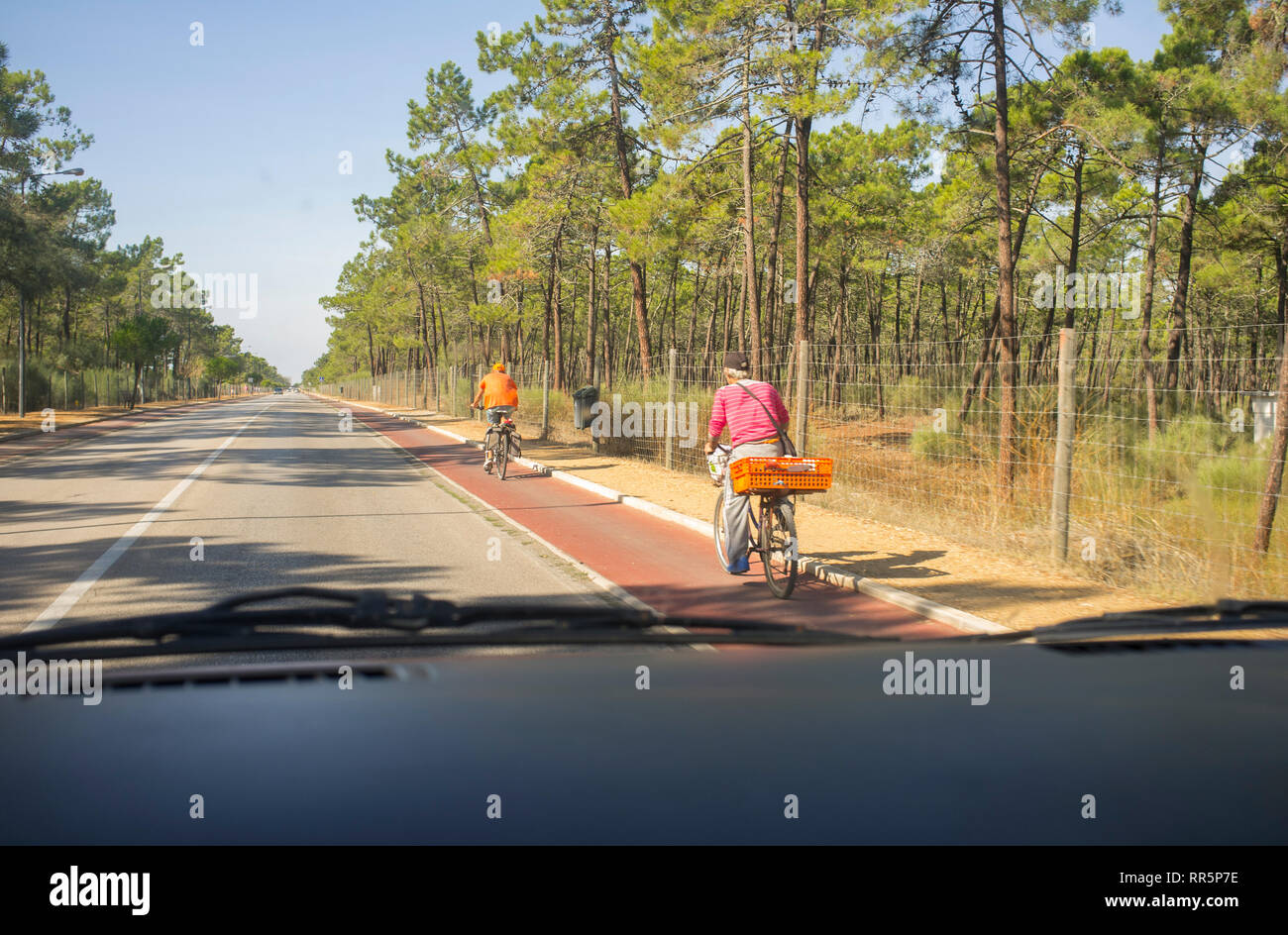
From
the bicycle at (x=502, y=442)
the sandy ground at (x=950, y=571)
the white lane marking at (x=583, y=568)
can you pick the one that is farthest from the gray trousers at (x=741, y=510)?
the bicycle at (x=502, y=442)

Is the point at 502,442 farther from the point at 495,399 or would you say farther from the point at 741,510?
the point at 741,510

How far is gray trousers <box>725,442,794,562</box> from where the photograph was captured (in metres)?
8.41

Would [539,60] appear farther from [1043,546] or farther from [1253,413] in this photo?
[1043,546]

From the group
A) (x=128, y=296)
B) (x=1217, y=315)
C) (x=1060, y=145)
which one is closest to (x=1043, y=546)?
(x=1060, y=145)

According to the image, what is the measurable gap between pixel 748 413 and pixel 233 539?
232 inches

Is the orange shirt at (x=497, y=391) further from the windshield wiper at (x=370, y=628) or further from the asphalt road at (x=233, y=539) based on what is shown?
the windshield wiper at (x=370, y=628)

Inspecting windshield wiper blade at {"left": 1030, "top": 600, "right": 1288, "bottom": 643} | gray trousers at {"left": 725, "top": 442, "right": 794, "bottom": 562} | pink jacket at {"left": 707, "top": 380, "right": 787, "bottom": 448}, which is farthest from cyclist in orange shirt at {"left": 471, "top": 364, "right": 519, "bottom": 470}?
windshield wiper blade at {"left": 1030, "top": 600, "right": 1288, "bottom": 643}

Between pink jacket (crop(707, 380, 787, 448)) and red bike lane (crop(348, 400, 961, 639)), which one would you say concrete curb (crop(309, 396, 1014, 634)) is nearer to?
red bike lane (crop(348, 400, 961, 639))

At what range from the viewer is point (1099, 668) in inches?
132

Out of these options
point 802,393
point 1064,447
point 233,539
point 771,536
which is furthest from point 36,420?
point 1064,447

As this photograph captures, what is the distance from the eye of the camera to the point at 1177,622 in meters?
4.01

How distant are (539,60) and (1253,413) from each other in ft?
68.0

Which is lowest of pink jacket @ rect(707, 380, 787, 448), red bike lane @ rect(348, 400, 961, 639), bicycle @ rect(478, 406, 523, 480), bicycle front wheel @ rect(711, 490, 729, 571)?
red bike lane @ rect(348, 400, 961, 639)

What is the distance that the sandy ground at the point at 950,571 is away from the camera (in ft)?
24.4
